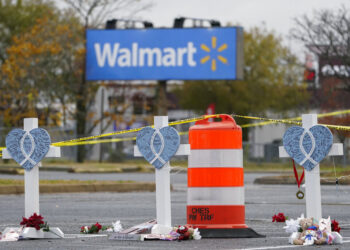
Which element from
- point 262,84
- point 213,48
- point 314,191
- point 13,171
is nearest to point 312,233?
point 314,191

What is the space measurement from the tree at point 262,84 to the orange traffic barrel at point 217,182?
5524cm

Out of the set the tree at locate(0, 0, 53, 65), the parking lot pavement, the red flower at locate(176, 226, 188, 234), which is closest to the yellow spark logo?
the parking lot pavement

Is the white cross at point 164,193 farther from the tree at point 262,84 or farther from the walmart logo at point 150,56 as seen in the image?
the tree at point 262,84

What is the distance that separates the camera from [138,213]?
47.1 ft

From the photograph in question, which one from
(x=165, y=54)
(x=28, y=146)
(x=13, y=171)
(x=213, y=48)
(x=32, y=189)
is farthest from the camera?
(x=165, y=54)

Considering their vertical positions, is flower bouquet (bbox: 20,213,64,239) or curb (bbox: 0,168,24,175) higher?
curb (bbox: 0,168,24,175)

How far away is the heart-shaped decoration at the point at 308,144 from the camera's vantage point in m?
9.34

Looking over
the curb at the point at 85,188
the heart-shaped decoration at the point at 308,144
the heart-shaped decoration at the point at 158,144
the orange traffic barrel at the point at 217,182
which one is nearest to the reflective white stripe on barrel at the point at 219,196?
the orange traffic barrel at the point at 217,182

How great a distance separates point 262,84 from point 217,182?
56.1 metres

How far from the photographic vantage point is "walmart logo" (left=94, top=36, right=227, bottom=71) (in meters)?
43.2

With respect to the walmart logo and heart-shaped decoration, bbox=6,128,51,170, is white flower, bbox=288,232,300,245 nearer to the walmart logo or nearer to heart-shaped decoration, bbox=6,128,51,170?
heart-shaped decoration, bbox=6,128,51,170

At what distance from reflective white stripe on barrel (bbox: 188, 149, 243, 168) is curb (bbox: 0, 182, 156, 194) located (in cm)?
1043

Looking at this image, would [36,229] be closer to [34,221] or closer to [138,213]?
[34,221]

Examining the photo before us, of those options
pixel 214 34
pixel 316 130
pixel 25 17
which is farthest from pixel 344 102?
pixel 316 130
